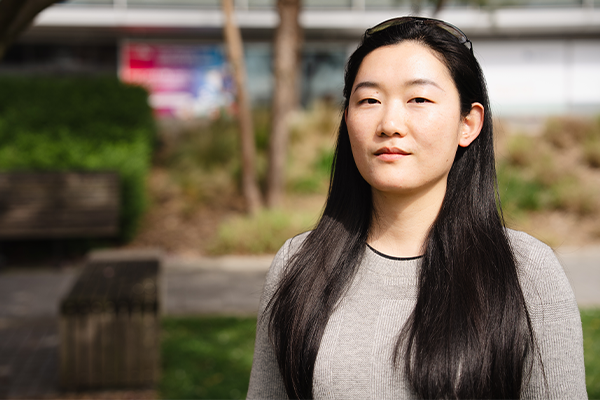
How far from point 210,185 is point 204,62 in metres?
10.4

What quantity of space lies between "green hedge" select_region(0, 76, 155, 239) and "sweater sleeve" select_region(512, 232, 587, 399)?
8.01 meters

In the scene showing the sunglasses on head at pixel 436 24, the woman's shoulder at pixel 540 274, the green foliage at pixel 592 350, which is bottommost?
the green foliage at pixel 592 350

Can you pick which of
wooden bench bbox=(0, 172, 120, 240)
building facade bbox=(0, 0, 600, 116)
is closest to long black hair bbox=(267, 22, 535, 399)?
wooden bench bbox=(0, 172, 120, 240)

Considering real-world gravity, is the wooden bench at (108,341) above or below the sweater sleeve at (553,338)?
below

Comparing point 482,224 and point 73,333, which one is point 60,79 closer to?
point 73,333

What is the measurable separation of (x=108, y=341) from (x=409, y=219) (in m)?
3.30

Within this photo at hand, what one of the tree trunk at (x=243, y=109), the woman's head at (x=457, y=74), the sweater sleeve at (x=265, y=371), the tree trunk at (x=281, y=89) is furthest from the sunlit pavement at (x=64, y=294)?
the woman's head at (x=457, y=74)

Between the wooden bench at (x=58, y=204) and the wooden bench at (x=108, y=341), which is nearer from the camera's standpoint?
the wooden bench at (x=108, y=341)

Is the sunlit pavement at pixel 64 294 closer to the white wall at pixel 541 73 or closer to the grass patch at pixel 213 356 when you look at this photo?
the grass patch at pixel 213 356

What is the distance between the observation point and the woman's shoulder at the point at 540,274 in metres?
1.44

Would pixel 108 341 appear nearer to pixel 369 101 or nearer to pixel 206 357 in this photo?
pixel 206 357

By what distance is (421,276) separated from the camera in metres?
1.54

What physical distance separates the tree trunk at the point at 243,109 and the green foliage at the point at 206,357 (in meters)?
4.06

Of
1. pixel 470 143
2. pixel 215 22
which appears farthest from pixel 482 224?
pixel 215 22
